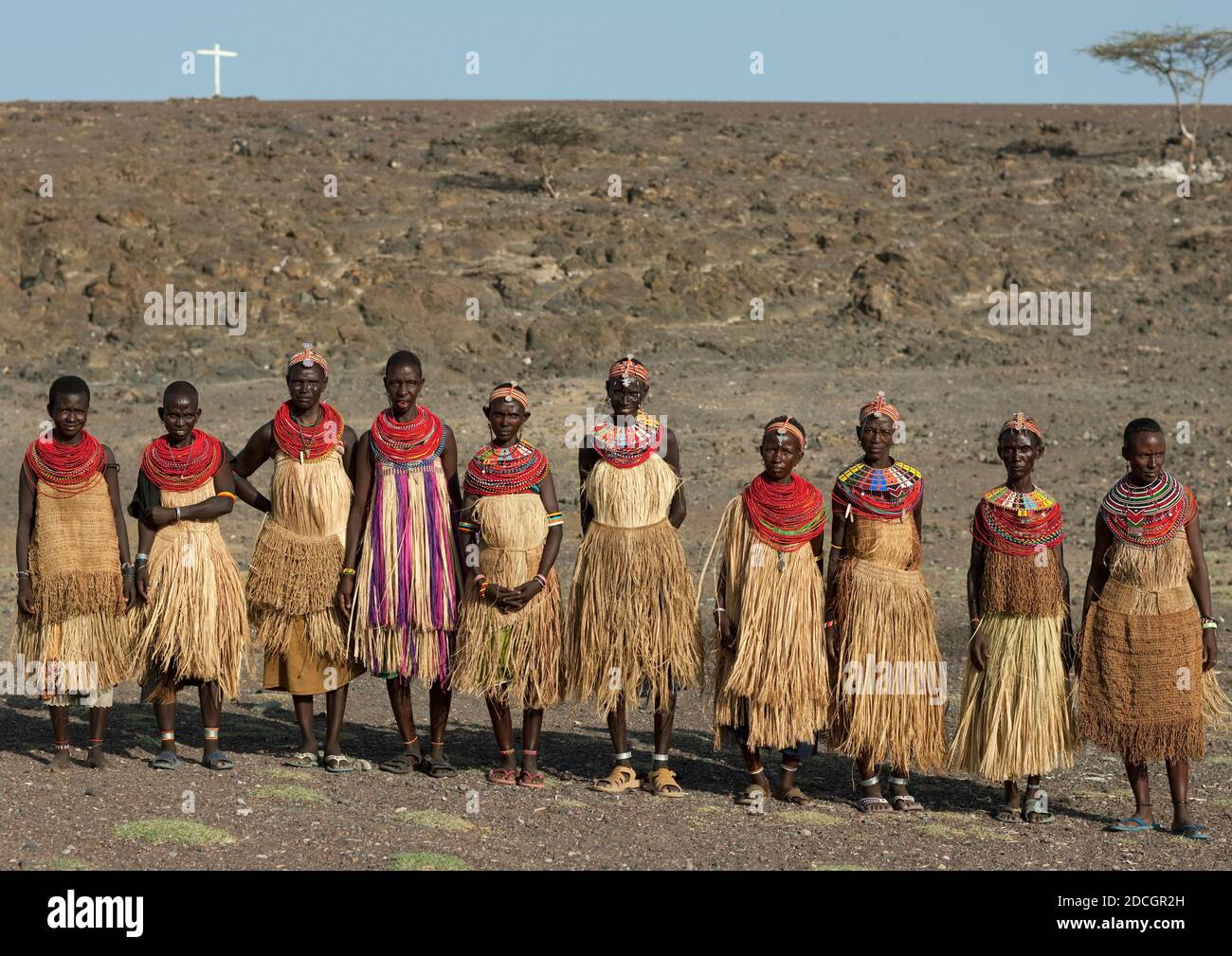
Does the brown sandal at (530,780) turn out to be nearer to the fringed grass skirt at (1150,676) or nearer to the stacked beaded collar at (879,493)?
the stacked beaded collar at (879,493)

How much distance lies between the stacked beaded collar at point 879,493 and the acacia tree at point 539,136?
28143mm

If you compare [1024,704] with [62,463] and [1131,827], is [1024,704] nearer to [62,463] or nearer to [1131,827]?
[1131,827]

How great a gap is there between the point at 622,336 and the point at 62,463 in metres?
18.8

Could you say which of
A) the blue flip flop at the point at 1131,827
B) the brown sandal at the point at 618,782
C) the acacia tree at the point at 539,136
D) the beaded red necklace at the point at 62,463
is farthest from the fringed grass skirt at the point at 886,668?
the acacia tree at the point at 539,136

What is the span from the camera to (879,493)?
248 inches

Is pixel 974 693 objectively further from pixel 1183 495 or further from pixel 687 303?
pixel 687 303

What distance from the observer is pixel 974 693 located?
6484 millimetres

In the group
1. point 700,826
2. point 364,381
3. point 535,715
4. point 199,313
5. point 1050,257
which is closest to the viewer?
point 700,826

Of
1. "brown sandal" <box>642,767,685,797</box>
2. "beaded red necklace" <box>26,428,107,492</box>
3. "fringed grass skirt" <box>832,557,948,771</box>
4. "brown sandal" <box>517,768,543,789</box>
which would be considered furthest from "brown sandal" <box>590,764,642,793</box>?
"beaded red necklace" <box>26,428,107,492</box>

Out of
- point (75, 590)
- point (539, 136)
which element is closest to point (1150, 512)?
point (75, 590)

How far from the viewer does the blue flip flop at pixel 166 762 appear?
6.63 m

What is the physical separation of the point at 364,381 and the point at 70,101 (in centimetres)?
2545

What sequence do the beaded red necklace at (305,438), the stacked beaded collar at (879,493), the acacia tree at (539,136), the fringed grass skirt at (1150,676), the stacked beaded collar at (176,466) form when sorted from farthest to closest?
1. the acacia tree at (539,136)
2. the beaded red necklace at (305,438)
3. the stacked beaded collar at (176,466)
4. the stacked beaded collar at (879,493)
5. the fringed grass skirt at (1150,676)

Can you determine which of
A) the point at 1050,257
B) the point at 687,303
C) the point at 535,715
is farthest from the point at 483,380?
the point at 535,715
